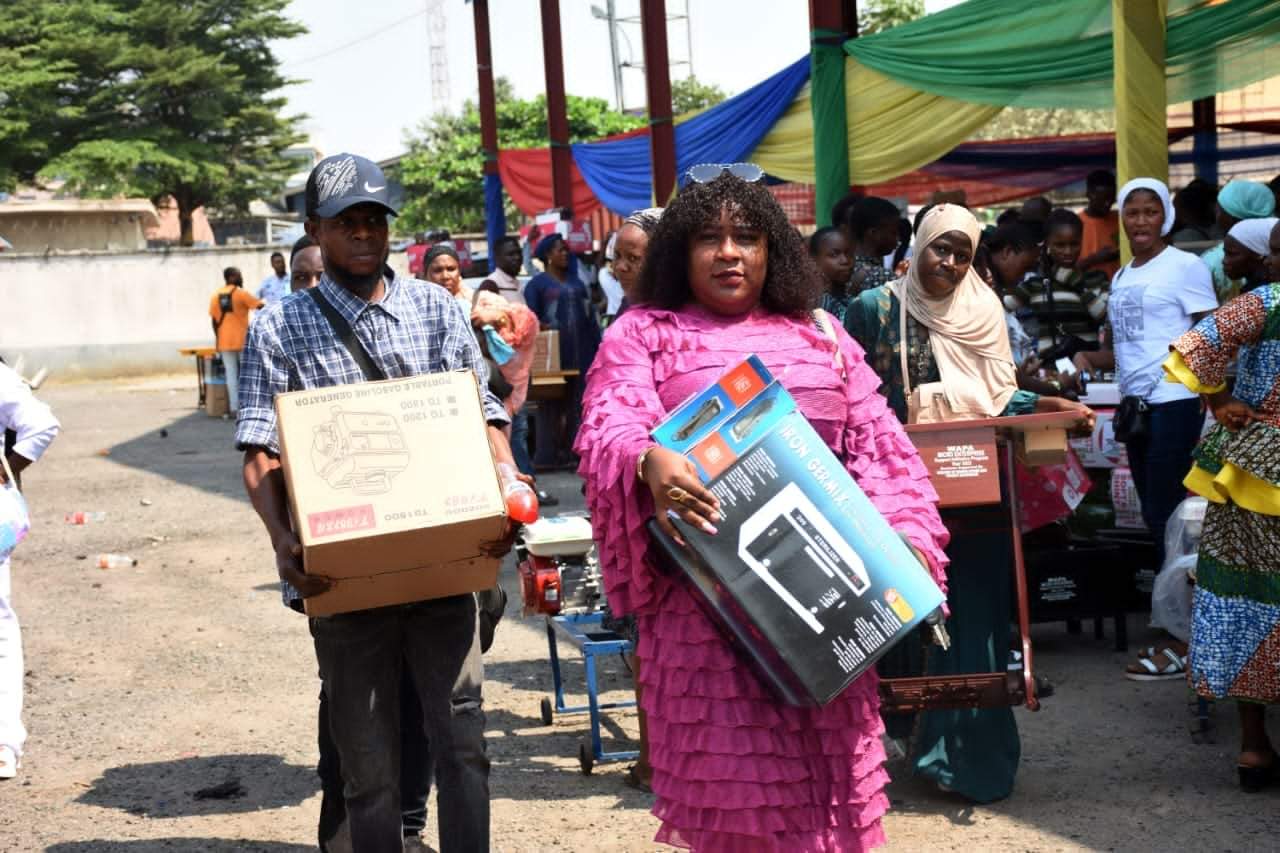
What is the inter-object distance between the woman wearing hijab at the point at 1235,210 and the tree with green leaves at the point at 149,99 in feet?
136

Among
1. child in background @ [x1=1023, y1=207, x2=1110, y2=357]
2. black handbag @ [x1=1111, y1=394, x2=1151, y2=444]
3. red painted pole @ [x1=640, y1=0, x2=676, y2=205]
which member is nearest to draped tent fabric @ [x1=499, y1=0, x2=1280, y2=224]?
red painted pole @ [x1=640, y1=0, x2=676, y2=205]

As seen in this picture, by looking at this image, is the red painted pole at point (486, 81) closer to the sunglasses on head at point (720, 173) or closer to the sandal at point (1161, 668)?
the sandal at point (1161, 668)

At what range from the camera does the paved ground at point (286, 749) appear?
5.00 meters

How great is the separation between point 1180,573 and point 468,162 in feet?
166

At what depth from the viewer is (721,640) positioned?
133 inches

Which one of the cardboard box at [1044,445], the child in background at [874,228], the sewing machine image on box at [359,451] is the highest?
the child in background at [874,228]

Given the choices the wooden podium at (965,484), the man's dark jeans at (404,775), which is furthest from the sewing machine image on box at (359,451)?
the wooden podium at (965,484)

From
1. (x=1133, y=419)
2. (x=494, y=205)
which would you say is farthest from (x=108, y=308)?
(x=1133, y=419)

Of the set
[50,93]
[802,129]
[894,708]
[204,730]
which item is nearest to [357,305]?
[894,708]

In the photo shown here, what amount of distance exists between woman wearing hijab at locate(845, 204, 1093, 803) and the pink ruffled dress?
1582mm

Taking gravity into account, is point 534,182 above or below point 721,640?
above

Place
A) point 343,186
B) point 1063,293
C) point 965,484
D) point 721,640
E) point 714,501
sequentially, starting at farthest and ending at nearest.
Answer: point 1063,293
point 965,484
point 343,186
point 721,640
point 714,501

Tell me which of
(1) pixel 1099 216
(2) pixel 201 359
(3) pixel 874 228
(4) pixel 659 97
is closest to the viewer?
(3) pixel 874 228

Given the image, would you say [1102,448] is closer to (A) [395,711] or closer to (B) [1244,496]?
(B) [1244,496]
